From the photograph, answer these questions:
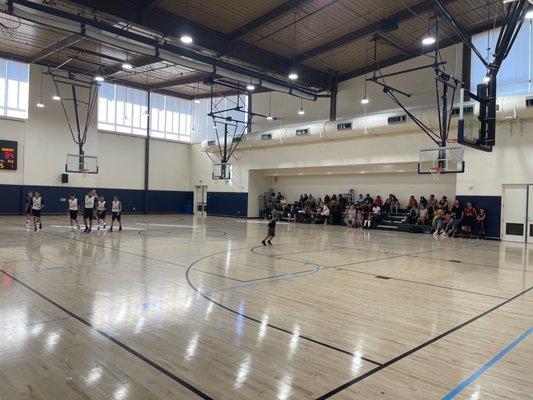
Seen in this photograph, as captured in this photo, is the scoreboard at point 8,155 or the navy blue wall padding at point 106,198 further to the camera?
the navy blue wall padding at point 106,198

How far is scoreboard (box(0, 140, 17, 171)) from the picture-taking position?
70.6ft

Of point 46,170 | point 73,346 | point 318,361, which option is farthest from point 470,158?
point 46,170

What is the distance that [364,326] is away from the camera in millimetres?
4633

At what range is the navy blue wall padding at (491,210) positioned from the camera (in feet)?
52.6

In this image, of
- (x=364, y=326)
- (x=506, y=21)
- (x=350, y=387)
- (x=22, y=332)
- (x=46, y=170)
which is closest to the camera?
(x=350, y=387)

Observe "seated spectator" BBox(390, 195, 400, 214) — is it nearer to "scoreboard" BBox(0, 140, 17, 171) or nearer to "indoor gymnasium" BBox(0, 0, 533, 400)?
"indoor gymnasium" BBox(0, 0, 533, 400)

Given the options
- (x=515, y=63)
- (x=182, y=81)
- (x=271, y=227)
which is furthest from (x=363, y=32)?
(x=182, y=81)

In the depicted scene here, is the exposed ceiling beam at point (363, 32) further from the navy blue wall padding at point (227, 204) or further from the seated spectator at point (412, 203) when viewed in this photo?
the navy blue wall padding at point (227, 204)

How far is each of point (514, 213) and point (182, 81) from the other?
713 inches

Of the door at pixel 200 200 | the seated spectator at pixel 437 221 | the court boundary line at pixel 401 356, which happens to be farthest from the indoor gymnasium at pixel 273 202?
the door at pixel 200 200

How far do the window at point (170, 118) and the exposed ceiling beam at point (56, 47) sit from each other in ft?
23.8

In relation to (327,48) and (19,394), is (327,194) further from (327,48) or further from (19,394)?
(19,394)

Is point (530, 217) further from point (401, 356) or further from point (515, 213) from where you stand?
point (401, 356)

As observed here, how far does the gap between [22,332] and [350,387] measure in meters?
3.30
